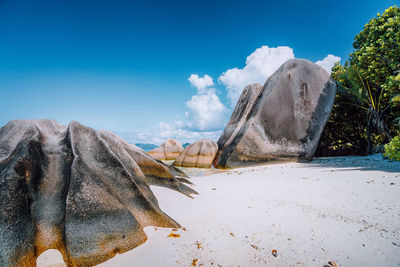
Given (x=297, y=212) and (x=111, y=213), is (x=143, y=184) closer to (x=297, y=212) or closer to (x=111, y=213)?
(x=111, y=213)

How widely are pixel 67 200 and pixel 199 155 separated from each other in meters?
10.5

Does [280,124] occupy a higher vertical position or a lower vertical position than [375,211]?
higher

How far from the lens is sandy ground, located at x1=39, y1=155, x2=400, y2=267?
1784 millimetres

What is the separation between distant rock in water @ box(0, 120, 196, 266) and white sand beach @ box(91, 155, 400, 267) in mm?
224

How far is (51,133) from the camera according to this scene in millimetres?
2955

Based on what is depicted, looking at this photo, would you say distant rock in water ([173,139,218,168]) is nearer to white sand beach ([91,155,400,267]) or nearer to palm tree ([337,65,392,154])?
white sand beach ([91,155,400,267])

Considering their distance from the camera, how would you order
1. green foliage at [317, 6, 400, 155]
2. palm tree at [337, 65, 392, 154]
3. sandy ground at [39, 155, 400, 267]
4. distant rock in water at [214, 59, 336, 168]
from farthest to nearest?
palm tree at [337, 65, 392, 154]
distant rock in water at [214, 59, 336, 168]
green foliage at [317, 6, 400, 155]
sandy ground at [39, 155, 400, 267]

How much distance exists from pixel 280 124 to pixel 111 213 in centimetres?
986

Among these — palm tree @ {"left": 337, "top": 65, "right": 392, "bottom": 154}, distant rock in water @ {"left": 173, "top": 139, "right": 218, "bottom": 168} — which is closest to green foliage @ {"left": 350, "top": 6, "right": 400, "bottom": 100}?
palm tree @ {"left": 337, "top": 65, "right": 392, "bottom": 154}

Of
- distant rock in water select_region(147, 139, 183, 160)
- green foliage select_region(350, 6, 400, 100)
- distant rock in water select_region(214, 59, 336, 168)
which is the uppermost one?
green foliage select_region(350, 6, 400, 100)

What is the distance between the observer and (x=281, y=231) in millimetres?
2311

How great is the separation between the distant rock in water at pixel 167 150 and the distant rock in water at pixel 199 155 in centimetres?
671

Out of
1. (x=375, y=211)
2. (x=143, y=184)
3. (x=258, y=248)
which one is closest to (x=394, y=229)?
(x=375, y=211)

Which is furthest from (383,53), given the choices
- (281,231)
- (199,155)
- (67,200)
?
A: (67,200)
